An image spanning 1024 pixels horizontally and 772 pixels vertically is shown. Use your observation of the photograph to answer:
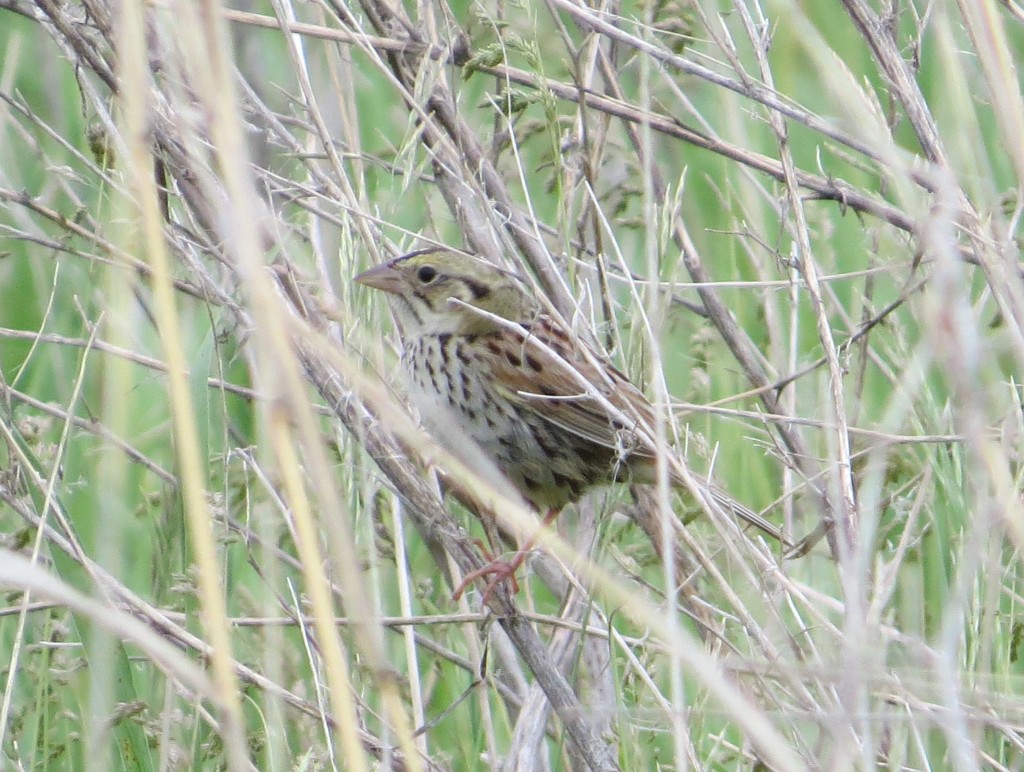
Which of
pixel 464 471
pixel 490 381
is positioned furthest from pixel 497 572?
pixel 464 471

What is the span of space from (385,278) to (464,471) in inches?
53.6

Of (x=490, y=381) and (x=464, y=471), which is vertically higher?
(x=464, y=471)

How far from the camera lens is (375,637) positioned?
1.16 meters

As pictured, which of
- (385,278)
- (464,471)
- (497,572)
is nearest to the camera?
(464,471)

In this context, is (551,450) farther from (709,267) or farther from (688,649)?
(688,649)

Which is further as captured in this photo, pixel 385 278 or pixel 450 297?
pixel 450 297

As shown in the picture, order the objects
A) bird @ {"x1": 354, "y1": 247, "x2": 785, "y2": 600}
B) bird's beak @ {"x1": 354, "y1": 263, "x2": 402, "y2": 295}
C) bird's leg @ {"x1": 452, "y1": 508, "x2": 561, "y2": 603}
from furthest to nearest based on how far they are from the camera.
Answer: bird @ {"x1": 354, "y1": 247, "x2": 785, "y2": 600}
bird's beak @ {"x1": 354, "y1": 263, "x2": 402, "y2": 295}
bird's leg @ {"x1": 452, "y1": 508, "x2": 561, "y2": 603}

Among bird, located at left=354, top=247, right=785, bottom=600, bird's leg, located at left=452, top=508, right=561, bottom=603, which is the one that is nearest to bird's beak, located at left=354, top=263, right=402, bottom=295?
bird, located at left=354, top=247, right=785, bottom=600

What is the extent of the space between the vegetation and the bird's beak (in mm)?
46

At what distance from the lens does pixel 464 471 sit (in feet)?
4.42

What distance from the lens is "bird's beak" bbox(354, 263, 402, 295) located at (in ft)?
8.38

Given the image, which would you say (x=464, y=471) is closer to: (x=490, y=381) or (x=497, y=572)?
(x=497, y=572)

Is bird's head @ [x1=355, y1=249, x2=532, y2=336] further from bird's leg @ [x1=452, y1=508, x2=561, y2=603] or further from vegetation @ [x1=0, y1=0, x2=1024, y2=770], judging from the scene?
bird's leg @ [x1=452, y1=508, x2=561, y2=603]

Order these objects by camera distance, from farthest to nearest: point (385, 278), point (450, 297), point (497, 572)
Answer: point (450, 297) < point (385, 278) < point (497, 572)
